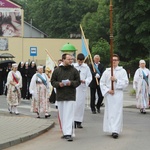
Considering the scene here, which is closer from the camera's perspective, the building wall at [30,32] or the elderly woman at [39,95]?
the elderly woman at [39,95]

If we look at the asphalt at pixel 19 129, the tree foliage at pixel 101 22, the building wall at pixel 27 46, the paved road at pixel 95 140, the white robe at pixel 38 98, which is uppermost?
the tree foliage at pixel 101 22

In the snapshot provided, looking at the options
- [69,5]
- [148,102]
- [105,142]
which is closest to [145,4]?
[148,102]

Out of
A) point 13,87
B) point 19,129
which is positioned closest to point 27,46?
point 13,87

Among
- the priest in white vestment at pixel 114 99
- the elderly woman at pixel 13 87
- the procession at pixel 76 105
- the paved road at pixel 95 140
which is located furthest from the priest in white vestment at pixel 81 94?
the elderly woman at pixel 13 87

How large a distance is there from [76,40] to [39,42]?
3916 mm

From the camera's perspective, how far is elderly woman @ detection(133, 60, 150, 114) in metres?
16.5

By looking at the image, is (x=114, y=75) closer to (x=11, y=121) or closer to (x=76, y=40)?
(x=11, y=121)

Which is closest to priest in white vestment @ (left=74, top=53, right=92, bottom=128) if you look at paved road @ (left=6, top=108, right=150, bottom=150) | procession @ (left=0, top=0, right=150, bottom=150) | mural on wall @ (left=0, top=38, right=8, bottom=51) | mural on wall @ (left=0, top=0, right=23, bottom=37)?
procession @ (left=0, top=0, right=150, bottom=150)

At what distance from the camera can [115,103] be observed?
35.8ft

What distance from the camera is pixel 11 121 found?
13109mm

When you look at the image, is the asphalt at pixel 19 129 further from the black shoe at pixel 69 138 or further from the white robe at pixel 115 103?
the white robe at pixel 115 103

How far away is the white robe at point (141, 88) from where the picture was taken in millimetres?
16531

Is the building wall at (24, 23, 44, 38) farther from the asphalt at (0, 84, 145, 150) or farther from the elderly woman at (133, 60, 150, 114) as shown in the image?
the asphalt at (0, 84, 145, 150)

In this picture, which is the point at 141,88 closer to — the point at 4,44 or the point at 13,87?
the point at 13,87
